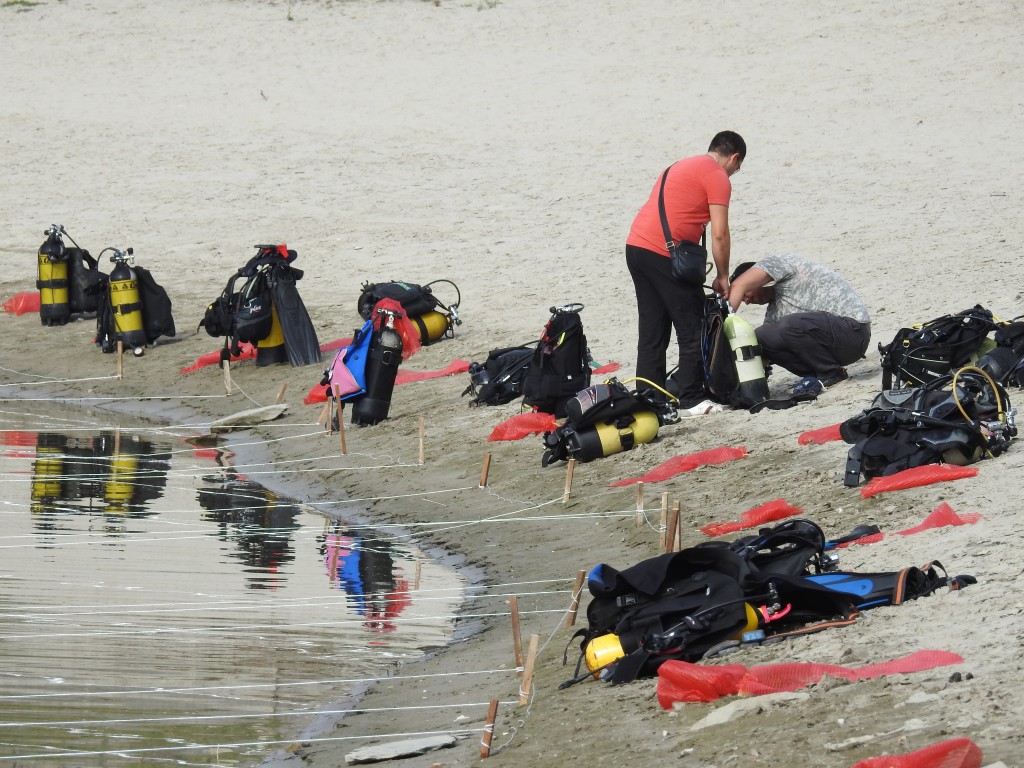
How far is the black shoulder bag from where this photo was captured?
8.50m

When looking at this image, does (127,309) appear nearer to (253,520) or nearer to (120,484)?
(120,484)

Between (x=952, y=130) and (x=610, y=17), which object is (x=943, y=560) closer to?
(x=952, y=130)

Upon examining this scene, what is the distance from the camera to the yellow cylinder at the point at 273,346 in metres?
12.7

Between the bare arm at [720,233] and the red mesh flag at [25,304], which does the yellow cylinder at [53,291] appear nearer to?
the red mesh flag at [25,304]

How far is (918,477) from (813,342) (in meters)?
2.46

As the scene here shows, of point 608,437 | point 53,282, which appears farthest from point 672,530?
point 53,282

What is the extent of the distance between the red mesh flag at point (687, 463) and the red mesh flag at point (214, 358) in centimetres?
551

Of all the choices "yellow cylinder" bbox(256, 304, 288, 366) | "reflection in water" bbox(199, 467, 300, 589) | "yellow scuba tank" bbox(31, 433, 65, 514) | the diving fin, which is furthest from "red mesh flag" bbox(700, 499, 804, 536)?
"yellow cylinder" bbox(256, 304, 288, 366)

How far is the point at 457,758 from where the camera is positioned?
4875 mm

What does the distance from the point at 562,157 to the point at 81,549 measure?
11.8 meters

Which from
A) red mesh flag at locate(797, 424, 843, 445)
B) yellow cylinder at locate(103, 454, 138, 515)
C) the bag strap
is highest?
the bag strap

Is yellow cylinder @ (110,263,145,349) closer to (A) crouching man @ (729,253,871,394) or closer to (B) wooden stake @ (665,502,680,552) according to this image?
(A) crouching man @ (729,253,871,394)

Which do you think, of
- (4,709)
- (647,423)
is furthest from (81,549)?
(647,423)

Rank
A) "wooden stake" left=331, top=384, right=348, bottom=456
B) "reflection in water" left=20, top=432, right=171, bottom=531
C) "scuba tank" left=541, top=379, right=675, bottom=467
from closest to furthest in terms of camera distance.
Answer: "scuba tank" left=541, top=379, right=675, bottom=467
"reflection in water" left=20, top=432, right=171, bottom=531
"wooden stake" left=331, top=384, right=348, bottom=456
